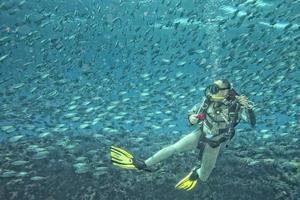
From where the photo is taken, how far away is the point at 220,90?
7477 millimetres

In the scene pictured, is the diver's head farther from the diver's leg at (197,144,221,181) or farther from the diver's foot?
the diver's foot

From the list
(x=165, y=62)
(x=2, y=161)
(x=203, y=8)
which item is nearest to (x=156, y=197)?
(x=2, y=161)

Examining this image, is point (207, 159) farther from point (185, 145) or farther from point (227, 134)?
point (227, 134)

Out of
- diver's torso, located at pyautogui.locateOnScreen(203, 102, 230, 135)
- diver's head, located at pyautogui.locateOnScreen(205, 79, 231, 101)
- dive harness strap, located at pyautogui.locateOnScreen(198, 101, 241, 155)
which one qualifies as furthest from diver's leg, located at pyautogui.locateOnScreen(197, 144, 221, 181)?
diver's head, located at pyautogui.locateOnScreen(205, 79, 231, 101)

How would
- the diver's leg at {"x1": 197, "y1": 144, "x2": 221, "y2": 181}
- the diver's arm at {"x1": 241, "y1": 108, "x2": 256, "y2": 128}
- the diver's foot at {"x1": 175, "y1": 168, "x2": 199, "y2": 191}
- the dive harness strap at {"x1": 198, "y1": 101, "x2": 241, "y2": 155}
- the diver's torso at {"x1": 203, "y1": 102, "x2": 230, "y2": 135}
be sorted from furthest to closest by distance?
the diver's foot at {"x1": 175, "y1": 168, "x2": 199, "y2": 191} < the diver's leg at {"x1": 197, "y1": 144, "x2": 221, "y2": 181} < the diver's torso at {"x1": 203, "y1": 102, "x2": 230, "y2": 135} < the dive harness strap at {"x1": 198, "y1": 101, "x2": 241, "y2": 155} < the diver's arm at {"x1": 241, "y1": 108, "x2": 256, "y2": 128}

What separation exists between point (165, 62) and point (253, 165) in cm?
→ 645

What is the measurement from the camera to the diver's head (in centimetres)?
746

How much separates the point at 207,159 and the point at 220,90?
1.69 m

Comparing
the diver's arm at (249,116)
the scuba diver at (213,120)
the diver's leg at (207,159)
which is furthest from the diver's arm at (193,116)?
the diver's arm at (249,116)

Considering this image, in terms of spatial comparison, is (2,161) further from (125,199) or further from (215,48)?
(215,48)

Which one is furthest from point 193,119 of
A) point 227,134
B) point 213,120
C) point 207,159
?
point 207,159

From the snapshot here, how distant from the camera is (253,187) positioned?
11297 millimetres

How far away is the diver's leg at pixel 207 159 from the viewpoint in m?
8.08

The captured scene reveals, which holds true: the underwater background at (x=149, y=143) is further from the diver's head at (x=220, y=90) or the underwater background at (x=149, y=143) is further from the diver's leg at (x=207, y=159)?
the diver's head at (x=220, y=90)
